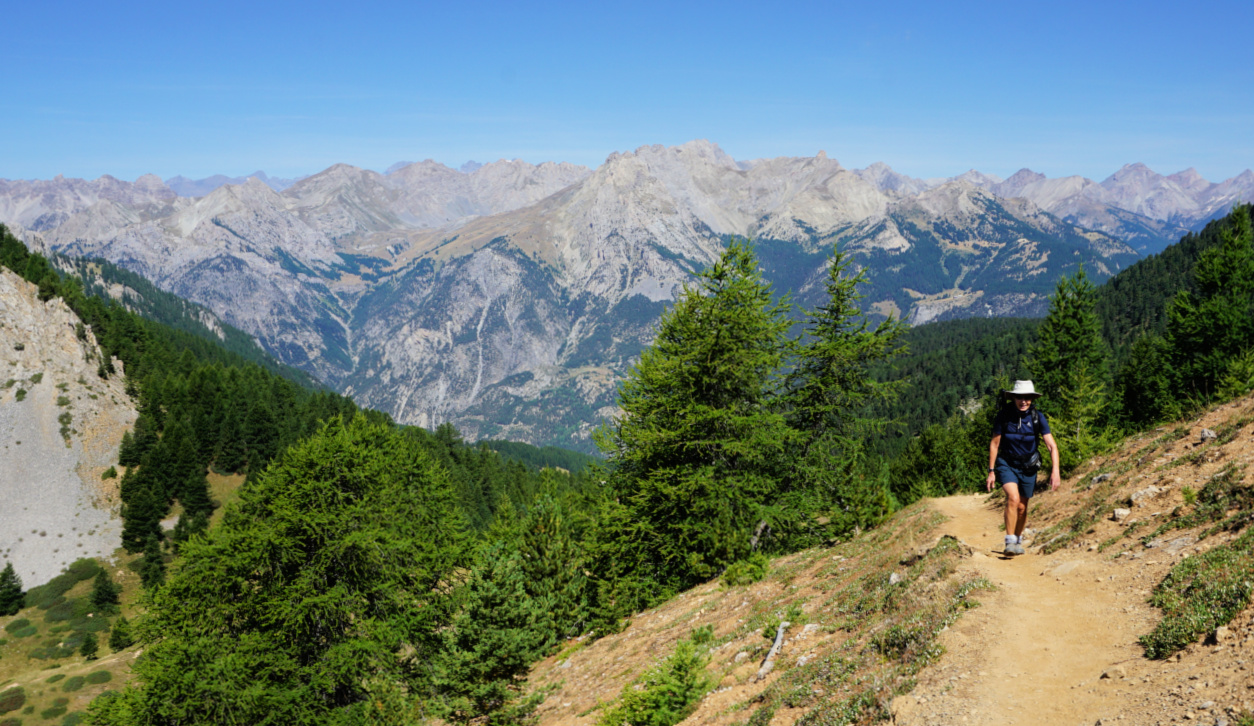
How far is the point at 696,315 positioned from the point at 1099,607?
17360 millimetres

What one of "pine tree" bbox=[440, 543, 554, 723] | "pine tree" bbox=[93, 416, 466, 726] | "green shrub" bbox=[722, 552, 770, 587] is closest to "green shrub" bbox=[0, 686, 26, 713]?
"pine tree" bbox=[93, 416, 466, 726]

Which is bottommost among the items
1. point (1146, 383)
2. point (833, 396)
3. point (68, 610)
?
point (68, 610)

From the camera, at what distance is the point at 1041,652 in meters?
10.3

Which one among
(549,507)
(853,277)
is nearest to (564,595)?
(549,507)

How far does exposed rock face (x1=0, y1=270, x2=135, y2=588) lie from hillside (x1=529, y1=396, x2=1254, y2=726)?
106247 mm

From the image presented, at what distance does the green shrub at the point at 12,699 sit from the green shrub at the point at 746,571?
68.7m

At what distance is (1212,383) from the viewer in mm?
48344

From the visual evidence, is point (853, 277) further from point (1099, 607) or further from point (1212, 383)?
point (1212, 383)

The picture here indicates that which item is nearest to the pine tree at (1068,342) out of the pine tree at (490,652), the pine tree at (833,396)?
the pine tree at (833,396)

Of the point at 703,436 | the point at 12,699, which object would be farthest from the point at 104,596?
the point at 703,436

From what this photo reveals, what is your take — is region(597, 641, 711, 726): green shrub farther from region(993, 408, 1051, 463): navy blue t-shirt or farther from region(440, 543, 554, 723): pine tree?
region(993, 408, 1051, 463): navy blue t-shirt

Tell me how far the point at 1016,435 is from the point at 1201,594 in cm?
467

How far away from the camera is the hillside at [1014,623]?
8805 millimetres

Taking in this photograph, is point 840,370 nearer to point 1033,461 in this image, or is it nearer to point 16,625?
point 1033,461
